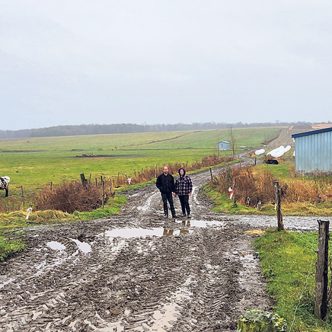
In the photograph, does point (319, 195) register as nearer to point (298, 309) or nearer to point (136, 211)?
point (136, 211)

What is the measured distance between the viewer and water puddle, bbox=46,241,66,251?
15.3 metres

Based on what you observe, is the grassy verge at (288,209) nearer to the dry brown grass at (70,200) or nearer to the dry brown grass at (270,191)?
the dry brown grass at (270,191)

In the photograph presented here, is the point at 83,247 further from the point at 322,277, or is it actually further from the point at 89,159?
the point at 89,159

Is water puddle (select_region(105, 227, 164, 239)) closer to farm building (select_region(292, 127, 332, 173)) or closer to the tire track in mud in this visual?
the tire track in mud

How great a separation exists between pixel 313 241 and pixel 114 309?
8043mm

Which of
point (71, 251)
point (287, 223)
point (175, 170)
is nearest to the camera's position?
point (71, 251)

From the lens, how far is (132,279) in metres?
11.4

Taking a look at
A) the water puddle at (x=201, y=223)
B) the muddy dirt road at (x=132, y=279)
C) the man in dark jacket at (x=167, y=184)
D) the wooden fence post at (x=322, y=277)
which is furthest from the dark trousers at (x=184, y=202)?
the wooden fence post at (x=322, y=277)

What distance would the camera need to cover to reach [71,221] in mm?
20609

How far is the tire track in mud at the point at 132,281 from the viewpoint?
29.1 feet

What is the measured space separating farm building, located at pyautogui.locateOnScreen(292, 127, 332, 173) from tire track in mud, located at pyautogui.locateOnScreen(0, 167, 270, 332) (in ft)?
62.5

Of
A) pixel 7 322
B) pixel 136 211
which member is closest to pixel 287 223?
pixel 136 211

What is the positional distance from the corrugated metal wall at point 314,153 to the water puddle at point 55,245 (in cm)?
2411

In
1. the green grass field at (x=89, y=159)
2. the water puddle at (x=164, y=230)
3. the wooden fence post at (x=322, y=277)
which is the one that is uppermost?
the wooden fence post at (x=322, y=277)
